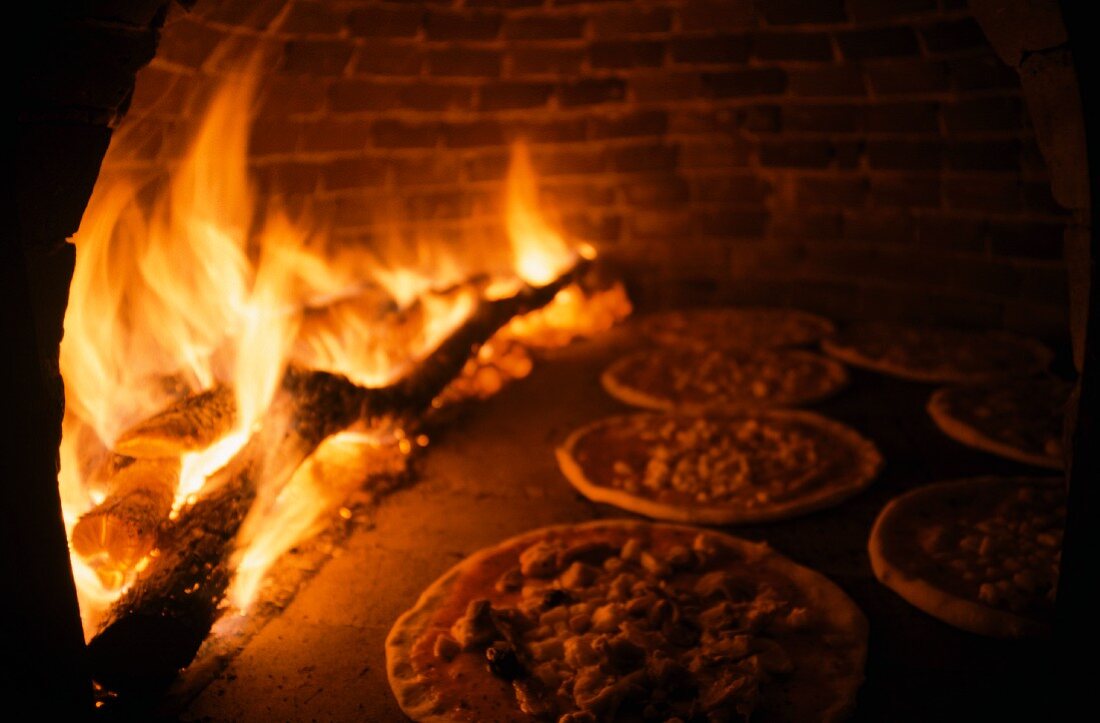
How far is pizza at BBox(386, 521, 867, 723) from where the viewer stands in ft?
5.94

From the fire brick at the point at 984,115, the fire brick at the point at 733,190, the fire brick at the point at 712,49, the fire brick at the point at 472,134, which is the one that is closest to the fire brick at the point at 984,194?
the fire brick at the point at 984,115

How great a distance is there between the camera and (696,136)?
4836 mm

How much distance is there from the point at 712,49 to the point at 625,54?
0.47 metres

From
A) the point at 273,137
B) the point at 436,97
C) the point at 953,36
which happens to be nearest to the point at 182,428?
the point at 273,137

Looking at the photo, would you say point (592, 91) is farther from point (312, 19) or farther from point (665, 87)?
point (312, 19)

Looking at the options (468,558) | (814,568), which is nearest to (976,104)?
(814,568)

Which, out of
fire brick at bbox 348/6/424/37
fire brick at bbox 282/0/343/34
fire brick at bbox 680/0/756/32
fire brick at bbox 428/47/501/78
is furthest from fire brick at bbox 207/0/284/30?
fire brick at bbox 680/0/756/32

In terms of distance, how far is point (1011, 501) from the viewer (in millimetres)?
2621

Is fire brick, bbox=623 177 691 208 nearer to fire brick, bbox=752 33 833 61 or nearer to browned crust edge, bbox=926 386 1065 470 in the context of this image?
fire brick, bbox=752 33 833 61

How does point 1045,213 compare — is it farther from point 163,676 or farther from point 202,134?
point 163,676

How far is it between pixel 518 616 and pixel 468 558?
15.2 inches

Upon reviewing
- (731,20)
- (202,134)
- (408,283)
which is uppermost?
(731,20)

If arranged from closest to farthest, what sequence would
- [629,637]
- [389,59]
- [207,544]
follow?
[629,637], [207,544], [389,59]

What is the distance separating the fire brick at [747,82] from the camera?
4480 millimetres
